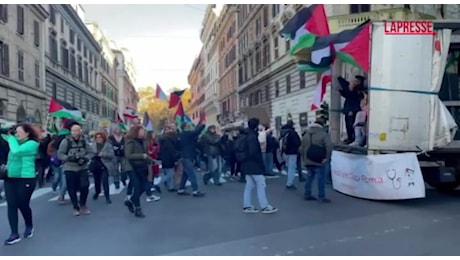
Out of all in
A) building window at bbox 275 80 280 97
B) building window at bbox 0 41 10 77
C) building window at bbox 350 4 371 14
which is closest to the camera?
building window at bbox 350 4 371 14

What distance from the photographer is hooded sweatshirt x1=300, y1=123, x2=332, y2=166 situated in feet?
27.6

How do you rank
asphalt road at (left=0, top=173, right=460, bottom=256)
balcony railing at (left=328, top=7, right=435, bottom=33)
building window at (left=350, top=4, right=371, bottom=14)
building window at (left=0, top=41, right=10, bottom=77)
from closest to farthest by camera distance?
asphalt road at (left=0, top=173, right=460, bottom=256) < balcony railing at (left=328, top=7, right=435, bottom=33) < building window at (left=350, top=4, right=371, bottom=14) < building window at (left=0, top=41, right=10, bottom=77)

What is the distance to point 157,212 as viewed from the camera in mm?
7816

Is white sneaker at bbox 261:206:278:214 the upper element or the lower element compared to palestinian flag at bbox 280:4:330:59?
lower

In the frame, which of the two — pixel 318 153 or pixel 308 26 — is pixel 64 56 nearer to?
pixel 308 26

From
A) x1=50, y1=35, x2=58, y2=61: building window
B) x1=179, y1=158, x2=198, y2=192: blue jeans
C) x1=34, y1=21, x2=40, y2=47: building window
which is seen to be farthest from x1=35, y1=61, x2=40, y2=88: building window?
x1=179, y1=158, x2=198, y2=192: blue jeans

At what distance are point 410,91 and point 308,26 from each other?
2.91 meters

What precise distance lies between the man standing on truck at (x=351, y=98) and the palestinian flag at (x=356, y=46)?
2.13 feet

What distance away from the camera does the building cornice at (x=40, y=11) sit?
2822cm

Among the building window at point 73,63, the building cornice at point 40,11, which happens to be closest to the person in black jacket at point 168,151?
the building cornice at point 40,11

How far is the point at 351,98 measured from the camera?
9.32 meters

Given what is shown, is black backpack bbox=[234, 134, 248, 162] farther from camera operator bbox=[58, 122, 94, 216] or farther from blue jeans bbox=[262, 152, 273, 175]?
blue jeans bbox=[262, 152, 273, 175]

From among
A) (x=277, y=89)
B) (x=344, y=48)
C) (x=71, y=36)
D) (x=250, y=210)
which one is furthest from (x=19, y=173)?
(x=71, y=36)

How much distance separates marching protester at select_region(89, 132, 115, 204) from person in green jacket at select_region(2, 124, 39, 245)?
2.81 meters
